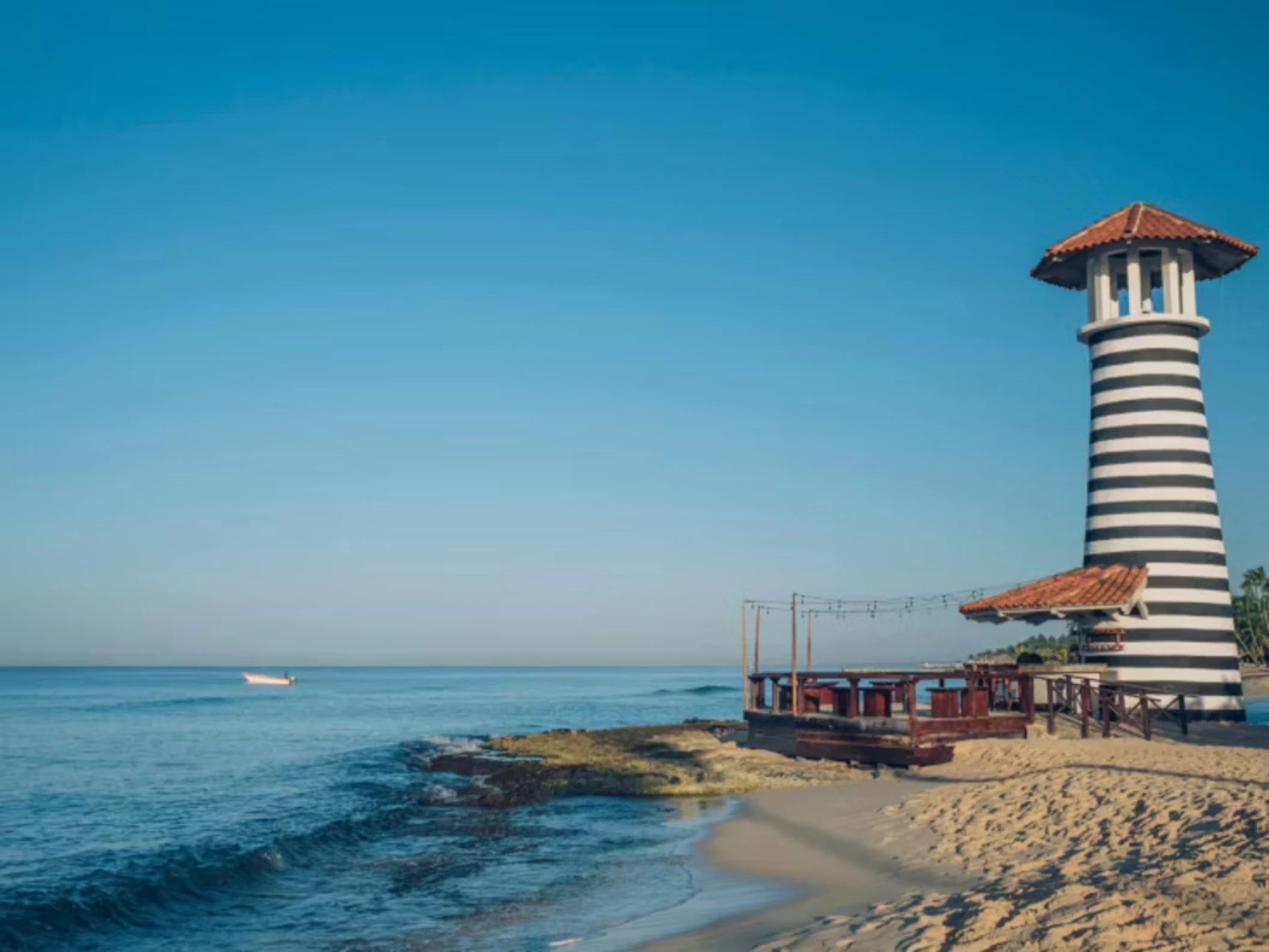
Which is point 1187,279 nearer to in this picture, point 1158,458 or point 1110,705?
point 1158,458

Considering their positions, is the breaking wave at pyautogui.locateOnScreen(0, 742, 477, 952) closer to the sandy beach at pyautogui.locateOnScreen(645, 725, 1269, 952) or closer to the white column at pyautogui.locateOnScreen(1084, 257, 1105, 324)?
the sandy beach at pyautogui.locateOnScreen(645, 725, 1269, 952)

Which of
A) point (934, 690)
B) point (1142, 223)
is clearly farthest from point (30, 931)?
point (1142, 223)

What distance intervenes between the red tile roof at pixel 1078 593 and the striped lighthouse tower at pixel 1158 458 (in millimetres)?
525

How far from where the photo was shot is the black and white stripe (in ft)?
83.8

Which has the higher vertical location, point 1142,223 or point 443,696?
point 1142,223

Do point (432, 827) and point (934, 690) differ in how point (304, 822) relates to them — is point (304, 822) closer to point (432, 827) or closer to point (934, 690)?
point (432, 827)

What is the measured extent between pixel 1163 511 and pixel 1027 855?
15.8 metres

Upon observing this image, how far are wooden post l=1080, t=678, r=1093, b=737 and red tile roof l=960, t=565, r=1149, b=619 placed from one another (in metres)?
2.00

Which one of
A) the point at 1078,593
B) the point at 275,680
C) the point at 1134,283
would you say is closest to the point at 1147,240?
the point at 1134,283

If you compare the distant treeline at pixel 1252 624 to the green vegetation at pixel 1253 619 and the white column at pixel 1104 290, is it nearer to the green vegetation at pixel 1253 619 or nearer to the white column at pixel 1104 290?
the green vegetation at pixel 1253 619

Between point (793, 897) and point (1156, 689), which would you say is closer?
point (793, 897)

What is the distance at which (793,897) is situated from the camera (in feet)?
43.9

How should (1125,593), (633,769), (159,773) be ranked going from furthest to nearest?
(159,773) → (633,769) → (1125,593)

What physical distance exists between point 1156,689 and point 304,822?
20.8 meters
